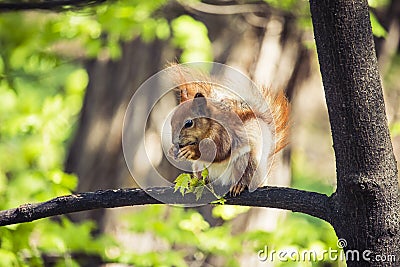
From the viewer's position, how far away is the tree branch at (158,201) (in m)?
1.20

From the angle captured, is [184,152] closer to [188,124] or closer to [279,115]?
[188,124]

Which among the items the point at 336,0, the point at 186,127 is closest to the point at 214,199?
the point at 186,127

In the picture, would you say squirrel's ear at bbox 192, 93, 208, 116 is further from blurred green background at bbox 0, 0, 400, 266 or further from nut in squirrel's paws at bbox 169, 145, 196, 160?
blurred green background at bbox 0, 0, 400, 266

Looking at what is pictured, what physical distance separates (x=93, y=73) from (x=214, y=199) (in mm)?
1973

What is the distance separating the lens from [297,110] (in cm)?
308

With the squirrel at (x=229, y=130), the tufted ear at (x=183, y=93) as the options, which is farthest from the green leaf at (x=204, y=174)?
the tufted ear at (x=183, y=93)

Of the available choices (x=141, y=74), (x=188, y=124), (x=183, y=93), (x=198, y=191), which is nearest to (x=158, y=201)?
(x=198, y=191)

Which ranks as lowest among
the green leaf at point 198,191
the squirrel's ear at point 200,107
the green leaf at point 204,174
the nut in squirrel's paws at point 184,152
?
the green leaf at point 198,191

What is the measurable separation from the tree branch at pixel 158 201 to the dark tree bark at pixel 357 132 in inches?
1.3

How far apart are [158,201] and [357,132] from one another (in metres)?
0.37

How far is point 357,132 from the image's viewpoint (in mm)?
1148

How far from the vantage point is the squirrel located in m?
1.38

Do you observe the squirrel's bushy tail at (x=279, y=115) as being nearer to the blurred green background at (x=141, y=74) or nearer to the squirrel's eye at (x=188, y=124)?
the squirrel's eye at (x=188, y=124)

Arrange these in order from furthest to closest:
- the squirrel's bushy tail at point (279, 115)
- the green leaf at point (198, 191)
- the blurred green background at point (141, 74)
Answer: the blurred green background at point (141, 74) → the squirrel's bushy tail at point (279, 115) → the green leaf at point (198, 191)
